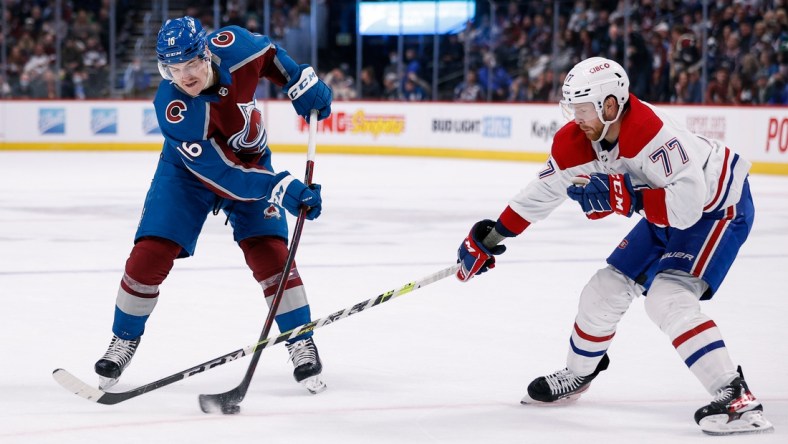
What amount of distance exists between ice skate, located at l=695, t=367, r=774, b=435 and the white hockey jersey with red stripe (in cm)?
42

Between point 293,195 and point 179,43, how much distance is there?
50cm

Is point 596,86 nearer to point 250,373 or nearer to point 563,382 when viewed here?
point 563,382

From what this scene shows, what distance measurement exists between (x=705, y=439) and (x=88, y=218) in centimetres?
547

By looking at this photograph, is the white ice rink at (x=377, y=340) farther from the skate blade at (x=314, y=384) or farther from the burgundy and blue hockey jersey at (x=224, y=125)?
the burgundy and blue hockey jersey at (x=224, y=125)

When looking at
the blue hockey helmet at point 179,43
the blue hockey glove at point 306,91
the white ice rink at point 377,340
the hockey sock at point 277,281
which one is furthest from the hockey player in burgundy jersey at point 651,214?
the blue hockey helmet at point 179,43

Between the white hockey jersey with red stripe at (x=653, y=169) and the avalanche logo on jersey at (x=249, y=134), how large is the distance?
77 centimetres

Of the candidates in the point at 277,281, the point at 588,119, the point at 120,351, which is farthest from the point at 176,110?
the point at 588,119

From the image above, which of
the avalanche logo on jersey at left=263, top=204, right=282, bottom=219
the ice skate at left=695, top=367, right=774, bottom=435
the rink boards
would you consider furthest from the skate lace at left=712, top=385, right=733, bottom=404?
the rink boards

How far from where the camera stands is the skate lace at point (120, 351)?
3.20m

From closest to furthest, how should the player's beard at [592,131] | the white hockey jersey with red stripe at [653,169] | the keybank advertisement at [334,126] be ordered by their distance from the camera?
the white hockey jersey with red stripe at [653,169]
the player's beard at [592,131]
the keybank advertisement at [334,126]

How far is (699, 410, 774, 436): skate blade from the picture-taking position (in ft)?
8.88

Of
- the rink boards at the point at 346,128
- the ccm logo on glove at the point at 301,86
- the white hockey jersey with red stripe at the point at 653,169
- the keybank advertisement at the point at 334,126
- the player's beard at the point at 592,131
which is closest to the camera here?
the white hockey jersey with red stripe at the point at 653,169

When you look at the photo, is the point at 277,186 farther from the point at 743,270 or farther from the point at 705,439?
the point at 743,270

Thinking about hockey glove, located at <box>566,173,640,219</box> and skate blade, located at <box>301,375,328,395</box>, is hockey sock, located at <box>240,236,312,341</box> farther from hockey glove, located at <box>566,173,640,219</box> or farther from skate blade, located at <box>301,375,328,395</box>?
hockey glove, located at <box>566,173,640,219</box>
